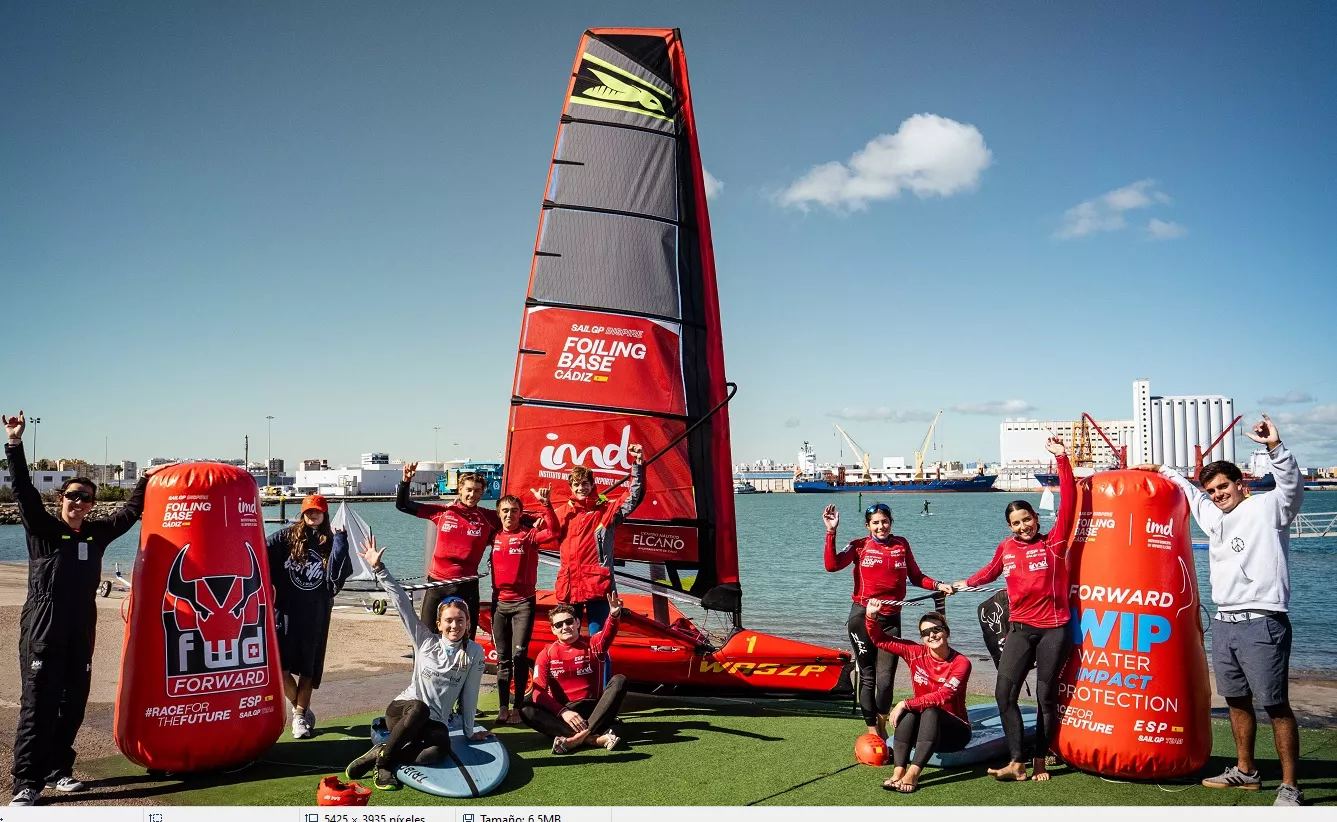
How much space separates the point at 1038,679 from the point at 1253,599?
3.23ft

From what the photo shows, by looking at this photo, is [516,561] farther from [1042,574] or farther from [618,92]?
[618,92]

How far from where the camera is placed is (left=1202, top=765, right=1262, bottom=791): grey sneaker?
4.07 meters

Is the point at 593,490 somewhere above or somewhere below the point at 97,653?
above

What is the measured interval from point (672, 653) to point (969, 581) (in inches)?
82.7

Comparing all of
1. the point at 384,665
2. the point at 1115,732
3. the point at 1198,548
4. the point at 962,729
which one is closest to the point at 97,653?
the point at 384,665

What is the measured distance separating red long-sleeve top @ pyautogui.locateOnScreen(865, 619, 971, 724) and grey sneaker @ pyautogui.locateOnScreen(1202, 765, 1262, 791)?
1069 millimetres

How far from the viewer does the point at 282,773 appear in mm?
4359

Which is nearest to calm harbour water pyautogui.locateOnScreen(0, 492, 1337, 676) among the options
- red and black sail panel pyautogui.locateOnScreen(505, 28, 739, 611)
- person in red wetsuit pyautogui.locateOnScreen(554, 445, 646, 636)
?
red and black sail panel pyautogui.locateOnScreen(505, 28, 739, 611)

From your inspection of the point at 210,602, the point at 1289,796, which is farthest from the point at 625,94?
the point at 1289,796

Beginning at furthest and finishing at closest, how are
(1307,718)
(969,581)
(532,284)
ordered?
(532,284)
(1307,718)
(969,581)

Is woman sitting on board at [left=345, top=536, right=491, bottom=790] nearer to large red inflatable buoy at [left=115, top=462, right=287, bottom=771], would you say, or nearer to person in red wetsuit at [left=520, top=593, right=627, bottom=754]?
person in red wetsuit at [left=520, top=593, right=627, bottom=754]

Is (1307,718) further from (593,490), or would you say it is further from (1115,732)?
(593,490)

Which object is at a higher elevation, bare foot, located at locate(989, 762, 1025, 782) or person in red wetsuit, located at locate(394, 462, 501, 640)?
person in red wetsuit, located at locate(394, 462, 501, 640)

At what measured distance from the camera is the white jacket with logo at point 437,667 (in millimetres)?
4449
